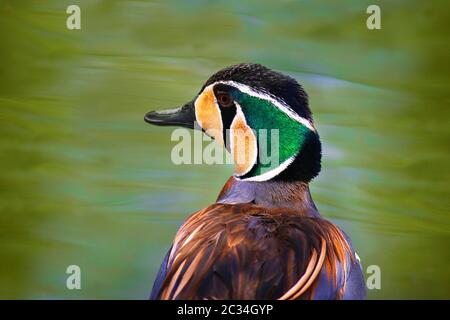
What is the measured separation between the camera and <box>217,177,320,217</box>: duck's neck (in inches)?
74.0

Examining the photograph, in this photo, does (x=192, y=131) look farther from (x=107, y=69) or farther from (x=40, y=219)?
(x=40, y=219)

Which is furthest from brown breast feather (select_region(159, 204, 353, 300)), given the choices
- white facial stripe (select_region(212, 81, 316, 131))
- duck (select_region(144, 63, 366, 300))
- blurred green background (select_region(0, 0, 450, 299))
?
blurred green background (select_region(0, 0, 450, 299))

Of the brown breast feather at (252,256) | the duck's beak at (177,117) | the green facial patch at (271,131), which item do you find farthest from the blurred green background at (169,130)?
the brown breast feather at (252,256)

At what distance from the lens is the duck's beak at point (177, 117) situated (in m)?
2.00

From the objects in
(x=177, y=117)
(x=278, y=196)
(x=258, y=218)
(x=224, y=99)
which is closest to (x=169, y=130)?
(x=177, y=117)

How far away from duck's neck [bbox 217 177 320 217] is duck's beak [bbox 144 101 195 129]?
25cm

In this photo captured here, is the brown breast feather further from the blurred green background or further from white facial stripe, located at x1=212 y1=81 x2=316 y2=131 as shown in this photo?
the blurred green background

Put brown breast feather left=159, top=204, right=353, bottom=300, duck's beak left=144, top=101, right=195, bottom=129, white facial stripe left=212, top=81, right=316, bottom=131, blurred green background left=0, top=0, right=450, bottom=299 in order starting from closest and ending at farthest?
brown breast feather left=159, top=204, right=353, bottom=300, white facial stripe left=212, top=81, right=316, bottom=131, duck's beak left=144, top=101, right=195, bottom=129, blurred green background left=0, top=0, right=450, bottom=299

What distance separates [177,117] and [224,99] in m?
0.17

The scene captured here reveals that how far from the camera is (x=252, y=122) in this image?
1.89 meters

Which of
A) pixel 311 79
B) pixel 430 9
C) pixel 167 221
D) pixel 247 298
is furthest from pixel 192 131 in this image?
pixel 430 9

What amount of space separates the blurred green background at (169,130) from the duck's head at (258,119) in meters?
0.28

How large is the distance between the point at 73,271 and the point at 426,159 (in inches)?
47.7

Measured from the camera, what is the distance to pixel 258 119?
187 cm
